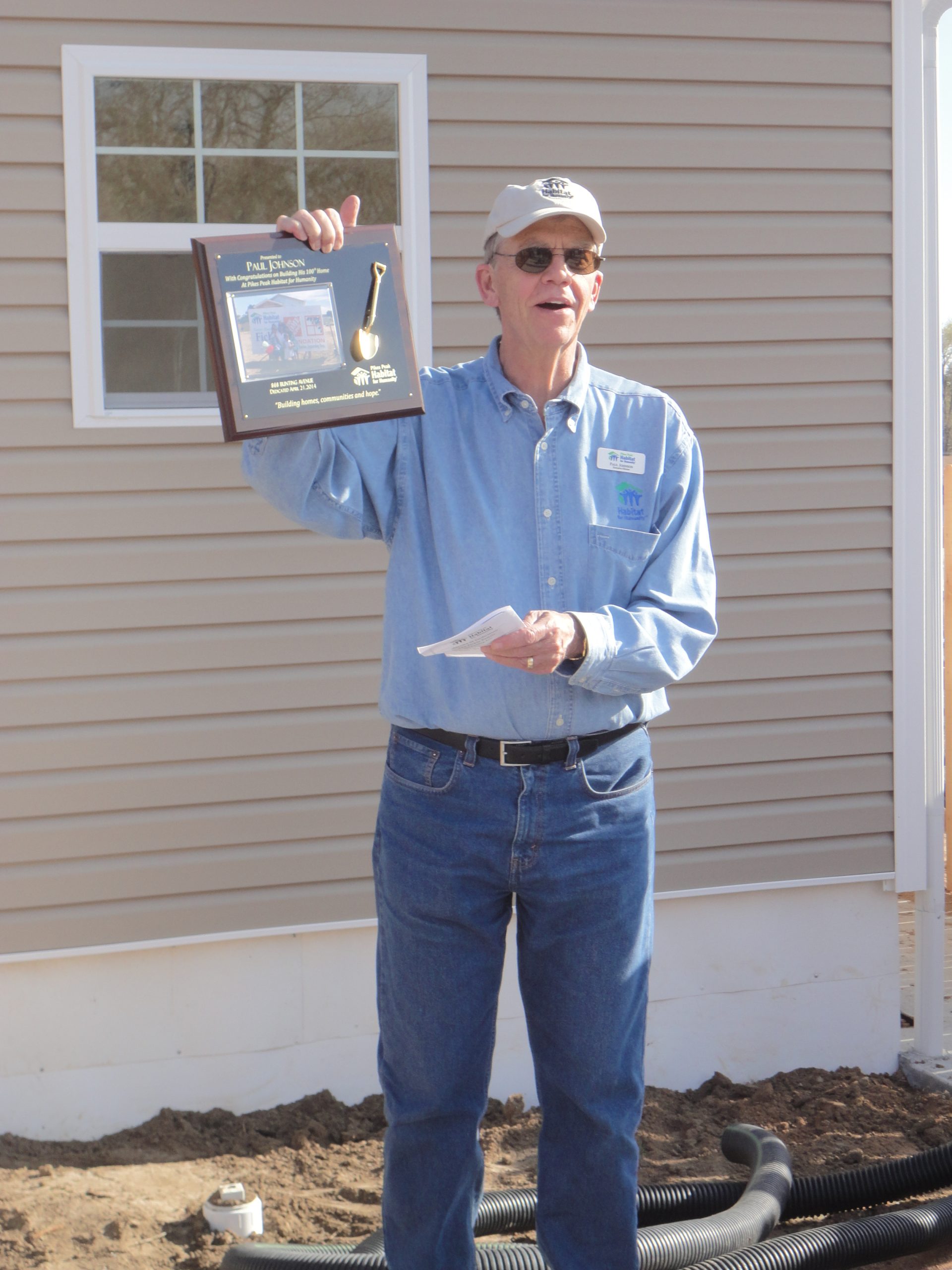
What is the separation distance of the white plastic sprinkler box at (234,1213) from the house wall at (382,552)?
783 mm

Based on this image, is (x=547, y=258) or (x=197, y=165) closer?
(x=547, y=258)

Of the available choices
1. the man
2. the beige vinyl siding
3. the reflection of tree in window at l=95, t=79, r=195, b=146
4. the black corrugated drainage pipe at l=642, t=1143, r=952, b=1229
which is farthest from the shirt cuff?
the reflection of tree in window at l=95, t=79, r=195, b=146

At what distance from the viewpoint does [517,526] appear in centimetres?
221

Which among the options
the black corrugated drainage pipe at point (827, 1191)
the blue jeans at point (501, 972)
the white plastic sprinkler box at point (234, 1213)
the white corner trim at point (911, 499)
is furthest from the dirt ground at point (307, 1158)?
the blue jeans at point (501, 972)

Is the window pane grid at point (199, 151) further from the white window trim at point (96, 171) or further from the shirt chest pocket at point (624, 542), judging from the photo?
the shirt chest pocket at point (624, 542)

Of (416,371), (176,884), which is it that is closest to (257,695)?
(176,884)

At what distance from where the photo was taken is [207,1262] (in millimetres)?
2957

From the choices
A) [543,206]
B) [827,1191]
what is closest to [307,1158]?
[827,1191]

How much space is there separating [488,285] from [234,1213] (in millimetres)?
2293

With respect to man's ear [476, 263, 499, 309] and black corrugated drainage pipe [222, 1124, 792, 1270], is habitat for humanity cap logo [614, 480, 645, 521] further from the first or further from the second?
black corrugated drainage pipe [222, 1124, 792, 1270]

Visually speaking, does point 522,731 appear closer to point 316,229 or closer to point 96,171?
point 316,229

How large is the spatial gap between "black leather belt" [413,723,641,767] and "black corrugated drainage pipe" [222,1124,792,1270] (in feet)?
3.31

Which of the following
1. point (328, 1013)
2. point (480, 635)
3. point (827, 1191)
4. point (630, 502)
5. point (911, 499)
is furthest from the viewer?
point (911, 499)

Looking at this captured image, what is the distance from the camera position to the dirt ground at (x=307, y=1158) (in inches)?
121
